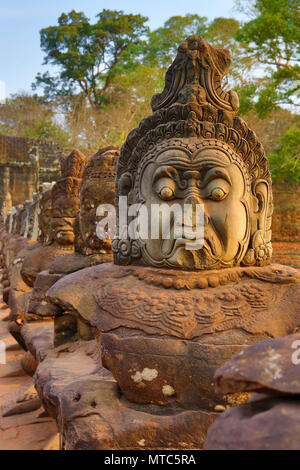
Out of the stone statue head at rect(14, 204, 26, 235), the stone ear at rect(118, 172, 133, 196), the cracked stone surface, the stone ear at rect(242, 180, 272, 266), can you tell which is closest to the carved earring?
the stone ear at rect(242, 180, 272, 266)

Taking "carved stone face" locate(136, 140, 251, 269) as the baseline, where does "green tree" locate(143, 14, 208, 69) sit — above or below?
above

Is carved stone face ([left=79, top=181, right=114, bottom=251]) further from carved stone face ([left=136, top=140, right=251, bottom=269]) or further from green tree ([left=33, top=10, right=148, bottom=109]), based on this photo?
green tree ([left=33, top=10, right=148, bottom=109])

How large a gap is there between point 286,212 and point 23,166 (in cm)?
1370

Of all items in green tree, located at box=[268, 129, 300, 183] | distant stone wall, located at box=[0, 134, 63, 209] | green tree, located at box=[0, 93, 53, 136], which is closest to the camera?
green tree, located at box=[268, 129, 300, 183]

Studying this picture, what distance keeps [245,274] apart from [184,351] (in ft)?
1.97

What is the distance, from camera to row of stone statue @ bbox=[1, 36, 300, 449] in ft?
5.64

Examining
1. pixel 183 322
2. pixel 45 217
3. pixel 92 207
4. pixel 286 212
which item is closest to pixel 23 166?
pixel 286 212

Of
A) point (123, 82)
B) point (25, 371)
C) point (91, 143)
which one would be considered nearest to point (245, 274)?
point (25, 371)

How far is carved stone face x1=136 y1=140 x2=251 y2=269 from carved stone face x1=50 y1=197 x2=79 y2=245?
2.40 m

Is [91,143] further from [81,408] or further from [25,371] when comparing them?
[81,408]

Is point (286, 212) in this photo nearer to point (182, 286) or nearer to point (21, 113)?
point (182, 286)

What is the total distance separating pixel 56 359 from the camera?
2.65 m

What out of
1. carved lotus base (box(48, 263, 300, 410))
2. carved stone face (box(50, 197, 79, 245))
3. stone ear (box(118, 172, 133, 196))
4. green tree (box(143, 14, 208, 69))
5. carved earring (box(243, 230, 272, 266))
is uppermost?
green tree (box(143, 14, 208, 69))

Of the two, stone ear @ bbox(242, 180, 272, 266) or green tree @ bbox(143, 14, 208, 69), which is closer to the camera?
stone ear @ bbox(242, 180, 272, 266)
